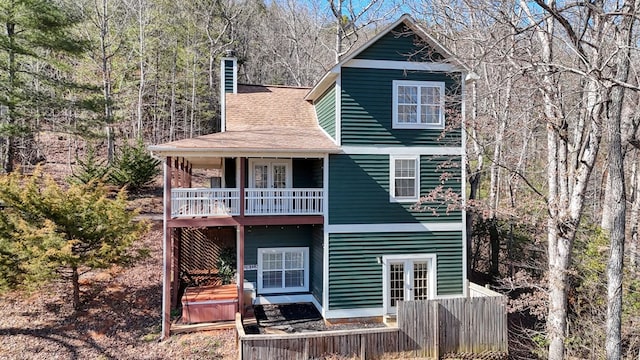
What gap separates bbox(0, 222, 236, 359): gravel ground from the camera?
928 centimetres

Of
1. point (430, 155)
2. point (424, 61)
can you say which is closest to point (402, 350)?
point (430, 155)

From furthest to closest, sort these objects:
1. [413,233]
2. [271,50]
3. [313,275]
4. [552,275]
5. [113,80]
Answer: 1. [271,50]
2. [113,80]
3. [313,275]
4. [413,233]
5. [552,275]

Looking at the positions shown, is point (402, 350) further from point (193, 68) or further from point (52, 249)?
point (193, 68)

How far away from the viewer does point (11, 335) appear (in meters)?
9.59

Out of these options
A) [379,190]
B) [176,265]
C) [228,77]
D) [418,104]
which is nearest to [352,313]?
[379,190]

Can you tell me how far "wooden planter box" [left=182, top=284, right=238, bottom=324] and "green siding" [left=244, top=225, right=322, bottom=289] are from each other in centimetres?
185

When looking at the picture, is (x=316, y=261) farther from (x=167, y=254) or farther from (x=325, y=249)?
(x=167, y=254)

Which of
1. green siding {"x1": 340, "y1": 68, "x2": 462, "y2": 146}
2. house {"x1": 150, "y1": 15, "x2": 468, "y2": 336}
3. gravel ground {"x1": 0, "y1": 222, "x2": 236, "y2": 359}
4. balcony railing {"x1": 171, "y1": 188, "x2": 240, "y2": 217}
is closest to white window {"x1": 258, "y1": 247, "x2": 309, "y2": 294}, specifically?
house {"x1": 150, "y1": 15, "x2": 468, "y2": 336}

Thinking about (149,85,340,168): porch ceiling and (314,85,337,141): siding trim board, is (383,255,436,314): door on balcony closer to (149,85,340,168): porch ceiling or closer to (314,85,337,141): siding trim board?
(149,85,340,168): porch ceiling

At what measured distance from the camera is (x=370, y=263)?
11516 mm

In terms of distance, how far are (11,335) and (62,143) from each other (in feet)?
71.4

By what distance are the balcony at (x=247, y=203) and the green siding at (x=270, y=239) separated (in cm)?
135

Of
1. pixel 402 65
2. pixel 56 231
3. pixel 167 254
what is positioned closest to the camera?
pixel 56 231

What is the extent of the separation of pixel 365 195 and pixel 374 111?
254cm
